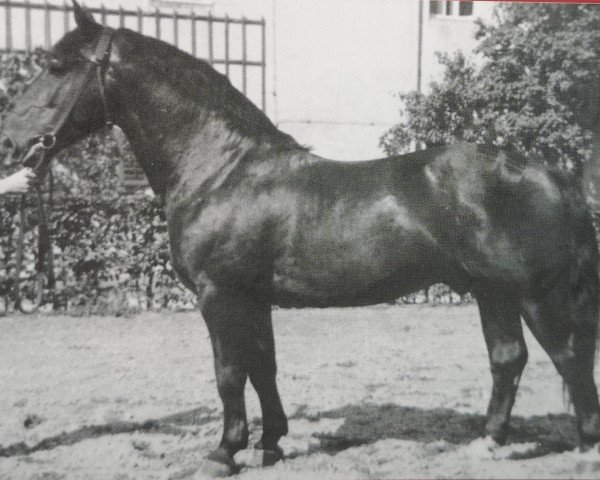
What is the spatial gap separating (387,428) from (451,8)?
359 inches

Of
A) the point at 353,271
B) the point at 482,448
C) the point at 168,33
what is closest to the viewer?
the point at 353,271

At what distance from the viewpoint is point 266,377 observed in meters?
3.24

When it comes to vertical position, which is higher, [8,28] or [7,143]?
[8,28]

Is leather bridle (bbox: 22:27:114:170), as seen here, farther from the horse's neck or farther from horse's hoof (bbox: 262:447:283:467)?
horse's hoof (bbox: 262:447:283:467)

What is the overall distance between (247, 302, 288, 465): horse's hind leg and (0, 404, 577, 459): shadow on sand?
9.3 inches

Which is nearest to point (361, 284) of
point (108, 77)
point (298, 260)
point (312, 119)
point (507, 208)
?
point (298, 260)

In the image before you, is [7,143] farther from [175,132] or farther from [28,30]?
[28,30]

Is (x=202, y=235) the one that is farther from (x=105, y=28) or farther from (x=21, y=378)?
(x=21, y=378)

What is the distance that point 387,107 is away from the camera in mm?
9430

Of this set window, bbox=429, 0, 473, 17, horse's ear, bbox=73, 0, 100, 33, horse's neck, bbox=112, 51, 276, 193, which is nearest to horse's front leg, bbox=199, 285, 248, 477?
horse's neck, bbox=112, 51, 276, 193

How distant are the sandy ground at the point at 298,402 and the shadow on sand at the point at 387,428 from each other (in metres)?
0.01

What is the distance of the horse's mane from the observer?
3.23m

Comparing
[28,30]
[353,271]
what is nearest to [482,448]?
[353,271]

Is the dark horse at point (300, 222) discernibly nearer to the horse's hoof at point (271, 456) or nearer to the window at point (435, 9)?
the horse's hoof at point (271, 456)
